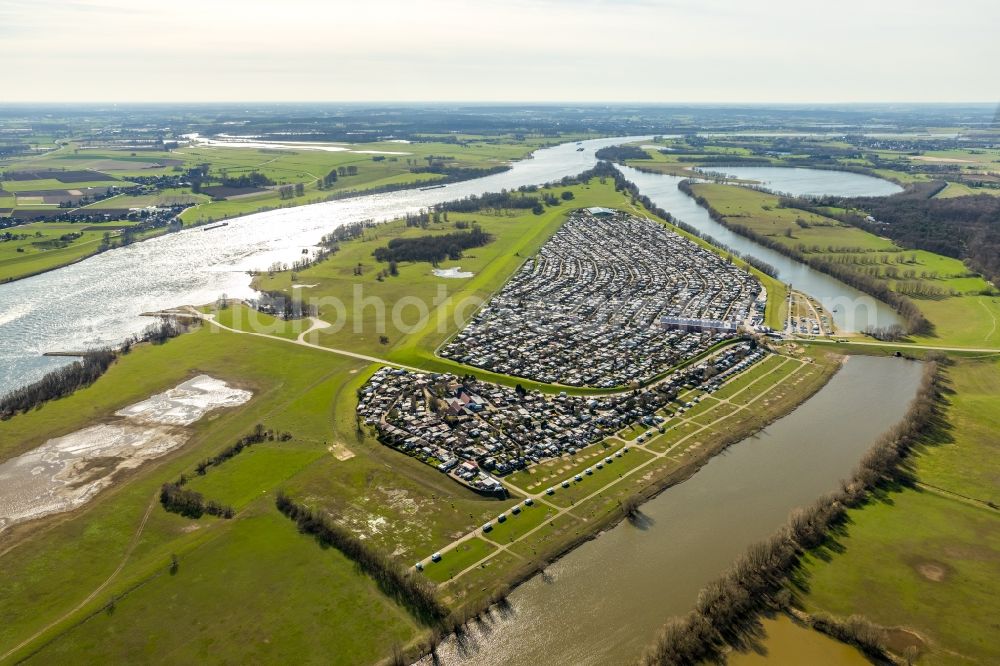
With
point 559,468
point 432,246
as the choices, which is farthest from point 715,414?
point 432,246

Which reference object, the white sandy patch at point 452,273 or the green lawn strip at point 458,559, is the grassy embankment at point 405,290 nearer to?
the white sandy patch at point 452,273

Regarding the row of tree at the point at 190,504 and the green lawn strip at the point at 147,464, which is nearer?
the green lawn strip at the point at 147,464

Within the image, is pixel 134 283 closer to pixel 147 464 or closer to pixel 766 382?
pixel 147 464

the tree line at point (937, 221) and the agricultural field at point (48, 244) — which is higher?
the tree line at point (937, 221)

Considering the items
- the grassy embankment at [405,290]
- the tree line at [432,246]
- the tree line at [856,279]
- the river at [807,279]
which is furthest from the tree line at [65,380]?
the tree line at [856,279]

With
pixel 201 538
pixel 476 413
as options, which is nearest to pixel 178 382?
pixel 201 538

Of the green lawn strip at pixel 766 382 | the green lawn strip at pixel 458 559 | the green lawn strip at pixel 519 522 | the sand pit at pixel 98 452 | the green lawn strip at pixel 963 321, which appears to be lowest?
the sand pit at pixel 98 452

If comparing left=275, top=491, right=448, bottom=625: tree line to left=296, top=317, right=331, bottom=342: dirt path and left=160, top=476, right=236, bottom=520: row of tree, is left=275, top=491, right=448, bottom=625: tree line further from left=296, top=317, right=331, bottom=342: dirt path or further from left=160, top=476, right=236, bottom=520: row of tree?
left=296, top=317, right=331, bottom=342: dirt path
